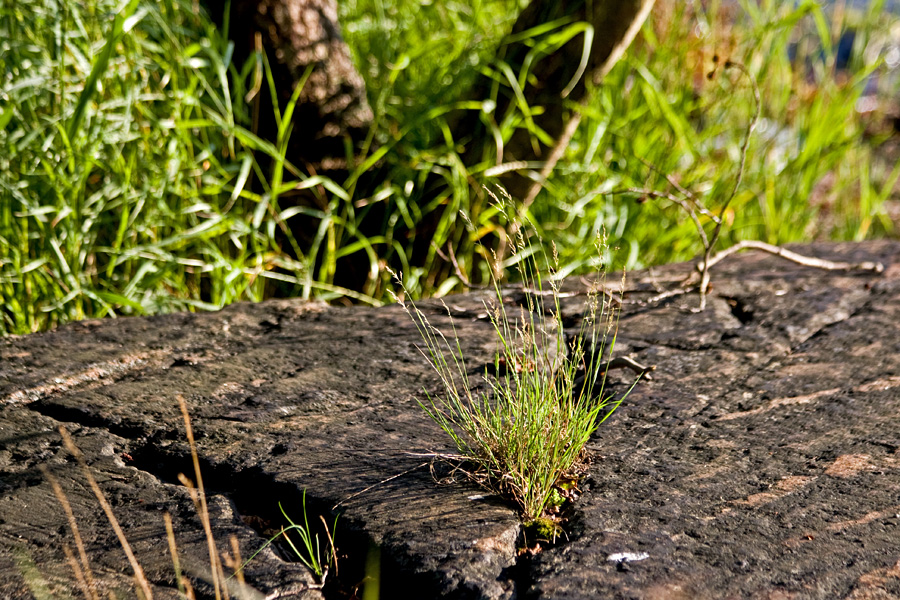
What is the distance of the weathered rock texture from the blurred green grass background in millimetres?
376

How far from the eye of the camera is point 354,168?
2908 mm

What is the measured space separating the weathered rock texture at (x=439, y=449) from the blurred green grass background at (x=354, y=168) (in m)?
0.38

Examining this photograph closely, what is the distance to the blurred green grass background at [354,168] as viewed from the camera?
2.37 meters

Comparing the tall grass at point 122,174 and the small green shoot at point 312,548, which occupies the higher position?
the tall grass at point 122,174

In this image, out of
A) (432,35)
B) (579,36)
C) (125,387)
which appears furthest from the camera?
(432,35)

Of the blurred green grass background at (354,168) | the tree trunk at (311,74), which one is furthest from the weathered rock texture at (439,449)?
the tree trunk at (311,74)

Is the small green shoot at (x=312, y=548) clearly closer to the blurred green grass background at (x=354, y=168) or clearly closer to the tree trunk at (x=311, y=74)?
the blurred green grass background at (x=354, y=168)

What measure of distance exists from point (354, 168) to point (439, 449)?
1.64 m

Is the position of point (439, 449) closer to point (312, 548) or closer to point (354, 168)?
point (312, 548)

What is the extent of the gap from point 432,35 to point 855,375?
2.24 m

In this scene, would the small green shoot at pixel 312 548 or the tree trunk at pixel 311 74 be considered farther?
the tree trunk at pixel 311 74

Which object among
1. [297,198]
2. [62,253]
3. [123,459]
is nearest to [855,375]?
[123,459]

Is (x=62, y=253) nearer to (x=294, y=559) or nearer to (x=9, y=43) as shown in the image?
(x=9, y=43)

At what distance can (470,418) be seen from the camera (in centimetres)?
138
